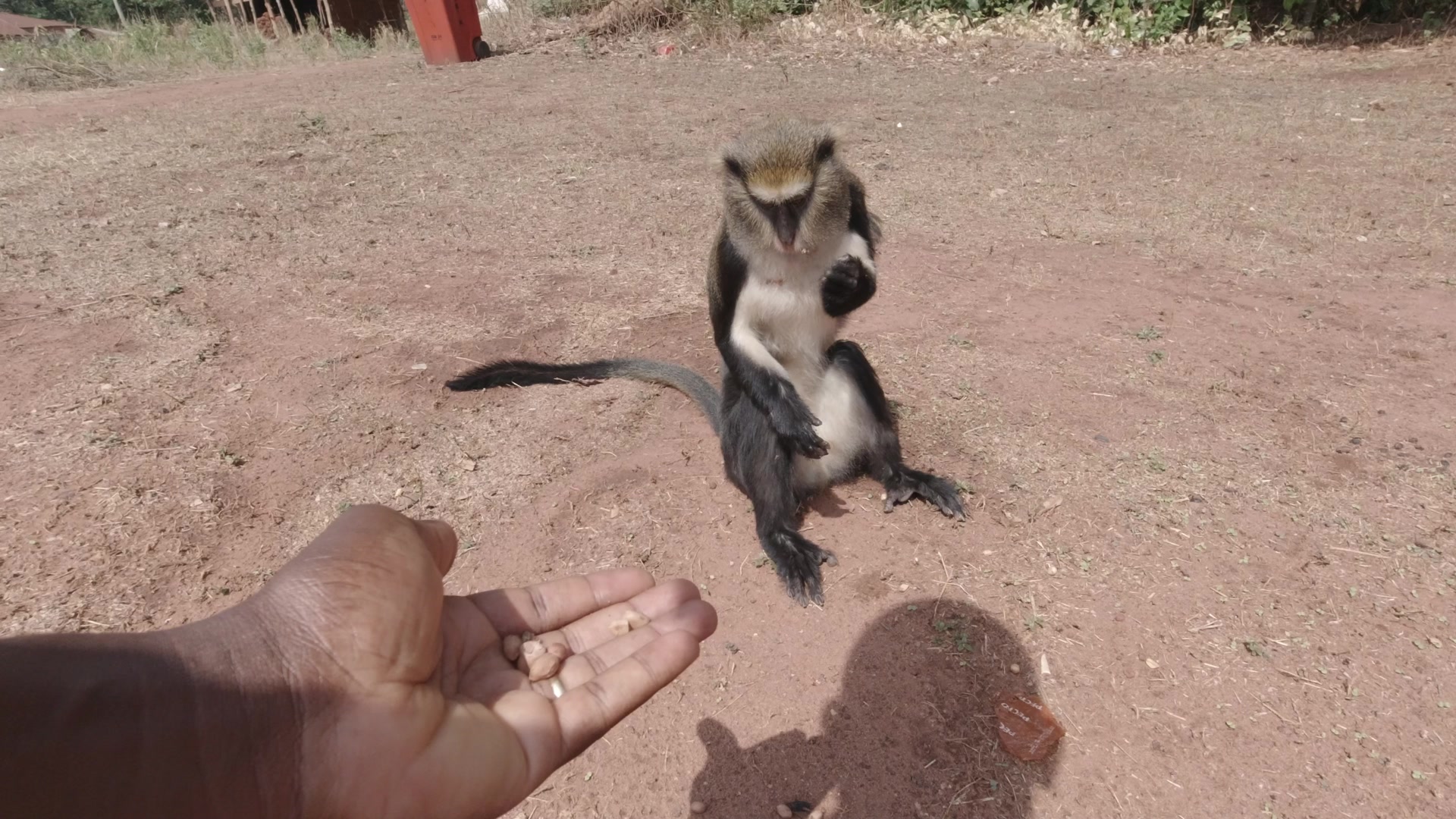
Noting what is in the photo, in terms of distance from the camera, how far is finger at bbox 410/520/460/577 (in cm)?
182

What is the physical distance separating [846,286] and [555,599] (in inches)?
63.5

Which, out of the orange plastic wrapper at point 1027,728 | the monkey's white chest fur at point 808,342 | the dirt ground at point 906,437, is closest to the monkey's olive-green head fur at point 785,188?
the monkey's white chest fur at point 808,342

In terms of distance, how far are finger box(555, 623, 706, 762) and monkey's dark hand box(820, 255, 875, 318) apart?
1.56 m

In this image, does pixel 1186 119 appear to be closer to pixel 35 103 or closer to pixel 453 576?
pixel 453 576

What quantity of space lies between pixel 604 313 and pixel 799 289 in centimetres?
231

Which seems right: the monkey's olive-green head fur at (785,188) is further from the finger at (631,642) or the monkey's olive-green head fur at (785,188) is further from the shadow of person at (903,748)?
the shadow of person at (903,748)

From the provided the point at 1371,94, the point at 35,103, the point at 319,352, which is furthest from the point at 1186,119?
the point at 35,103

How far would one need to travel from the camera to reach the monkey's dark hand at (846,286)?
9.64ft

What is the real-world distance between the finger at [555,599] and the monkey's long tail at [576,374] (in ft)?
6.47

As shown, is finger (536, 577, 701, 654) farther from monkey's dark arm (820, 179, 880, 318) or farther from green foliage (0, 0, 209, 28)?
green foliage (0, 0, 209, 28)

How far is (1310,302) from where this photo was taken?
4.82 meters

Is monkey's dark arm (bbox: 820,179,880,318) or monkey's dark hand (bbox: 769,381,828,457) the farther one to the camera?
monkey's dark hand (bbox: 769,381,828,457)

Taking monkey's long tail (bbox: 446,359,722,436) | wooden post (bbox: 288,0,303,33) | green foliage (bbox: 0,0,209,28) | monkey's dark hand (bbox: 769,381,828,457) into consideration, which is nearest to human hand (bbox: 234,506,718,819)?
monkey's dark hand (bbox: 769,381,828,457)

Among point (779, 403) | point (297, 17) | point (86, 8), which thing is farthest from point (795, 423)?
point (86, 8)
